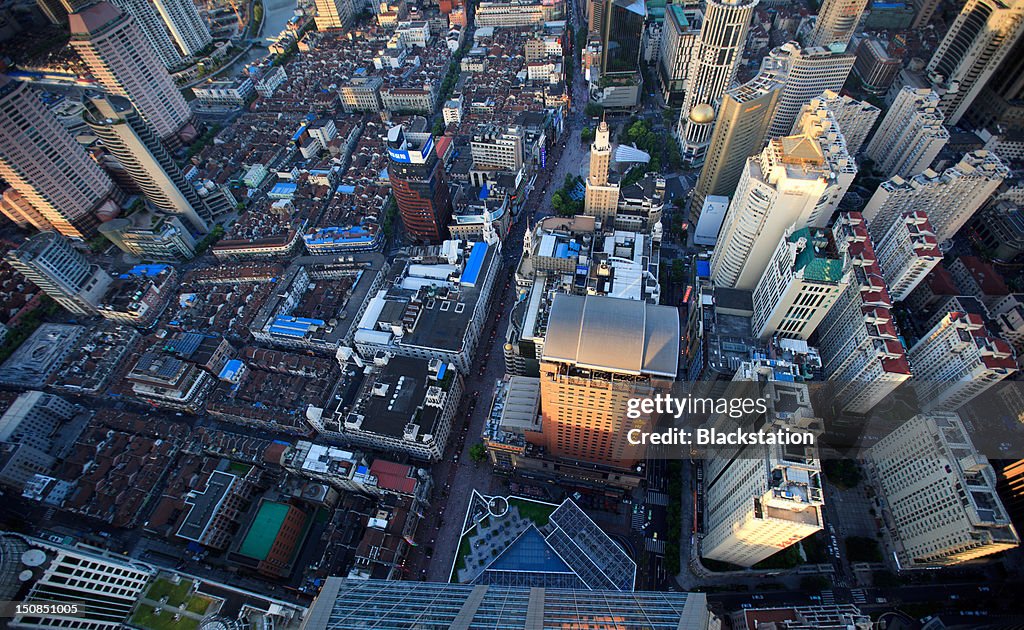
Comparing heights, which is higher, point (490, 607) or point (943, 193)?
point (943, 193)

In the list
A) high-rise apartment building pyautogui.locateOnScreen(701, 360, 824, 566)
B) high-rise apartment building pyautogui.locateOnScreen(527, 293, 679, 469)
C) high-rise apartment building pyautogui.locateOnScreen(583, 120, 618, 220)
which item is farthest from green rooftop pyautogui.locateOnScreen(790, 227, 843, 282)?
high-rise apartment building pyautogui.locateOnScreen(583, 120, 618, 220)

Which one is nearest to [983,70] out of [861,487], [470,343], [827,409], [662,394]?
[827,409]

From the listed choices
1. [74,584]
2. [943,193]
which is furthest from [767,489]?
[943,193]

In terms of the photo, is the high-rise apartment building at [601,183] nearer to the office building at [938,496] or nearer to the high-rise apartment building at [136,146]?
the office building at [938,496]

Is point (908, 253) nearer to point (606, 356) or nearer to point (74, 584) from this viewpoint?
point (606, 356)

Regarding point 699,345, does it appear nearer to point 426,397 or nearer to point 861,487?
point 861,487

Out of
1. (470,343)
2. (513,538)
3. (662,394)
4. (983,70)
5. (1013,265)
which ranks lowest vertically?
(513,538)

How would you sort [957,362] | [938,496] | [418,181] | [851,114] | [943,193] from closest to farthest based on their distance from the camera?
[938,496]
[957,362]
[943,193]
[418,181]
[851,114]

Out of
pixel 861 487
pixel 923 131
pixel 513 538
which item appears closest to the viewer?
→ pixel 513 538
